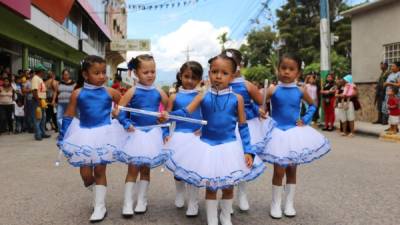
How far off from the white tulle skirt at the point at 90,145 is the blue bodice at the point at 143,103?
26 cm

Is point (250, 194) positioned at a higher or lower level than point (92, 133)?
lower

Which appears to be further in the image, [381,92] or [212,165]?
[381,92]

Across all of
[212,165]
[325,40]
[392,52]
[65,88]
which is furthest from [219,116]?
[392,52]

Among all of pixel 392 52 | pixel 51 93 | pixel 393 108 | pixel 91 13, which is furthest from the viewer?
pixel 91 13

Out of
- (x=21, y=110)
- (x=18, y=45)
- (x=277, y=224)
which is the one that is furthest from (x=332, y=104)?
(x=18, y=45)

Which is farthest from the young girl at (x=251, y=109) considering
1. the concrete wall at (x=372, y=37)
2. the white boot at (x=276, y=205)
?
the concrete wall at (x=372, y=37)

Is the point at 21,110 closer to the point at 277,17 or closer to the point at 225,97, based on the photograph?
the point at 225,97

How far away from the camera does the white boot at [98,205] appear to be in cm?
461

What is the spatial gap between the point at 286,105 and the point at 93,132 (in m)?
2.05

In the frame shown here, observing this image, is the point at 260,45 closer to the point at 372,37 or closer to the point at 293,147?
the point at 372,37

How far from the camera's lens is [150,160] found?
15.4 feet

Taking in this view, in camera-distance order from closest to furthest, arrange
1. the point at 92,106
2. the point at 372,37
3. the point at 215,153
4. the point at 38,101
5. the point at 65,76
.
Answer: the point at 215,153 < the point at 92,106 < the point at 65,76 < the point at 38,101 < the point at 372,37

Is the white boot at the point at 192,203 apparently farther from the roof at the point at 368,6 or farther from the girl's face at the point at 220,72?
the roof at the point at 368,6

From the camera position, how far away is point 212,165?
4035 mm
